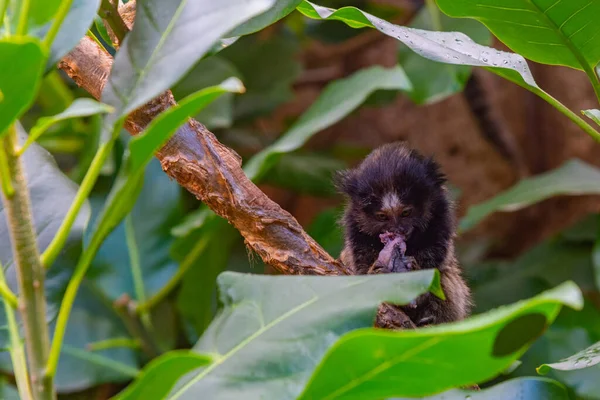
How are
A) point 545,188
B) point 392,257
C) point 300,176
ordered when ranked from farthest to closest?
point 300,176 < point 545,188 < point 392,257

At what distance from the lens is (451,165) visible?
404 centimetres

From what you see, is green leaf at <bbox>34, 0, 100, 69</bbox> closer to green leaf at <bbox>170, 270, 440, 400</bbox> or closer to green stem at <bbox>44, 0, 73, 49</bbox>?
→ green stem at <bbox>44, 0, 73, 49</bbox>

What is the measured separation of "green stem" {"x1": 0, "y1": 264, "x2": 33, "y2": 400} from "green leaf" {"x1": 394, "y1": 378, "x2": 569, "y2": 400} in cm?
50

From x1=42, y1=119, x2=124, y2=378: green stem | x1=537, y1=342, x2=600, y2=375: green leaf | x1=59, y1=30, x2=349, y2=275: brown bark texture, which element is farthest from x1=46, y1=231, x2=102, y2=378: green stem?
x1=537, y1=342, x2=600, y2=375: green leaf

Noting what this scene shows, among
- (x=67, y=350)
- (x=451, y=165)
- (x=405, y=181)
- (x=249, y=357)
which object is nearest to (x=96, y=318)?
(x=67, y=350)

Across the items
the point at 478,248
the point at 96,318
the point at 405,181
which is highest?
the point at 405,181

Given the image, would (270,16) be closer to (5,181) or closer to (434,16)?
(5,181)

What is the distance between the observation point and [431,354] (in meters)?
0.67

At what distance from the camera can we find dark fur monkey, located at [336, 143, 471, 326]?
1468mm

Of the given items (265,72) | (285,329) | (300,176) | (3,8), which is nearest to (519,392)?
(285,329)

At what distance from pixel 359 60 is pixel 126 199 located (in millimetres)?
3628

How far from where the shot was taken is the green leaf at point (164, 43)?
0.74m

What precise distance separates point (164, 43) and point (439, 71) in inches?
66.7

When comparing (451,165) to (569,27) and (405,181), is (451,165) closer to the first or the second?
(405,181)
